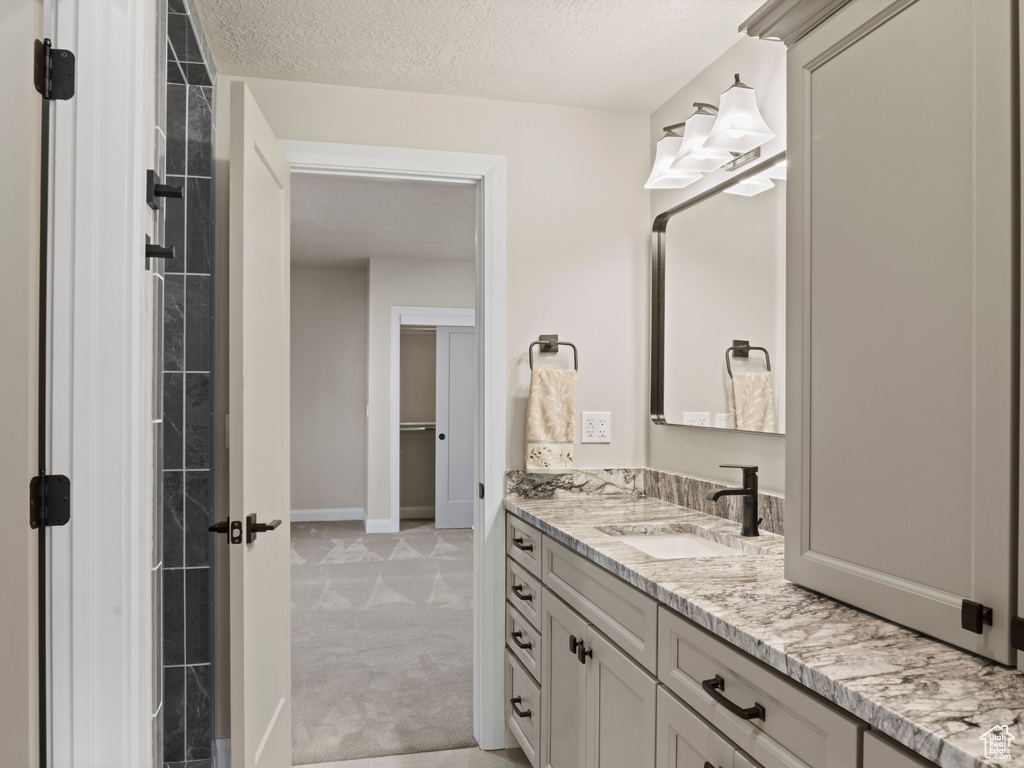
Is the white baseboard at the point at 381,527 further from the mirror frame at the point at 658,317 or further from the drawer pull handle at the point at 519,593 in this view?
the mirror frame at the point at 658,317

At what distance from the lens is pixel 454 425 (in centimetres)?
686

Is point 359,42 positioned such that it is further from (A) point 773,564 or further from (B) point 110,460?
(A) point 773,564

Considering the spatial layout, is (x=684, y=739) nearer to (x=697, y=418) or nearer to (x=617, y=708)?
(x=617, y=708)

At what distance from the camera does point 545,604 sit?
2.14m

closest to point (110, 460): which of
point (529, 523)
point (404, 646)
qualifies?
point (529, 523)

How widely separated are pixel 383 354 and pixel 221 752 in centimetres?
450

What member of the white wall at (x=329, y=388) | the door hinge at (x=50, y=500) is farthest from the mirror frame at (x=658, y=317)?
the white wall at (x=329, y=388)

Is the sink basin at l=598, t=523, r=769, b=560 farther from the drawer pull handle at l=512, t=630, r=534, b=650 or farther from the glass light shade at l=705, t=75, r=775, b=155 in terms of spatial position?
the glass light shade at l=705, t=75, r=775, b=155

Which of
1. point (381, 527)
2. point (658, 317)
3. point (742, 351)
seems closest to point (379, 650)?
point (658, 317)

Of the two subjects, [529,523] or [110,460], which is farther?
[529,523]

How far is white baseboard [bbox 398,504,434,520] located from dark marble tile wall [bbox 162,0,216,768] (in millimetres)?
5011

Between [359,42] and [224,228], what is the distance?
0.75m

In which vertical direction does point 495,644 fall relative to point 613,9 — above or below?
below

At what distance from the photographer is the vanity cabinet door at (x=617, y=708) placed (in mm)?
1457
